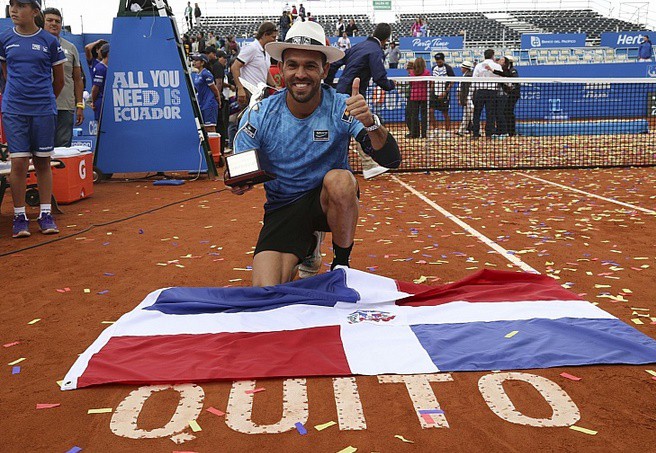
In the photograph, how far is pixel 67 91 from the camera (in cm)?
832

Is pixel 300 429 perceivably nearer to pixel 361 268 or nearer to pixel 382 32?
pixel 361 268

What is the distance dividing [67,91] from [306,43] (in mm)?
5368

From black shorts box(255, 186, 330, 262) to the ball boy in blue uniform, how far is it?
116 inches

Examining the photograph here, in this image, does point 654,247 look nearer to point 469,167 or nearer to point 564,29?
point 469,167

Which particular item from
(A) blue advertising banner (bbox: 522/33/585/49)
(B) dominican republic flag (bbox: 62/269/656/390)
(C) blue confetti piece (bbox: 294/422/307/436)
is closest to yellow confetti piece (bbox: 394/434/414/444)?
(C) blue confetti piece (bbox: 294/422/307/436)

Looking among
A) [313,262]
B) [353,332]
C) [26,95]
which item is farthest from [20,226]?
[353,332]

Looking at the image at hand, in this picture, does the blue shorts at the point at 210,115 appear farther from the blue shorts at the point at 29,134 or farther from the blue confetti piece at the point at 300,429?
the blue confetti piece at the point at 300,429

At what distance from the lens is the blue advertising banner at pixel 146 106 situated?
31.8ft

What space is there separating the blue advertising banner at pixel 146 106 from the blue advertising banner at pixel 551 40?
79.9 feet

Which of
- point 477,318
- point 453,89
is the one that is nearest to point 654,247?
point 477,318

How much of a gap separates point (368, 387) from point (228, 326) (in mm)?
1009

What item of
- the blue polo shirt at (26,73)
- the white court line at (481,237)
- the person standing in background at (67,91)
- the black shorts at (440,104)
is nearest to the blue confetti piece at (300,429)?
the white court line at (481,237)

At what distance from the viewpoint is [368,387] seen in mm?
2859

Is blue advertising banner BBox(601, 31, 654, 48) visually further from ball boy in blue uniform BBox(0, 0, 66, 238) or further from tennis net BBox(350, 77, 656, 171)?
ball boy in blue uniform BBox(0, 0, 66, 238)
